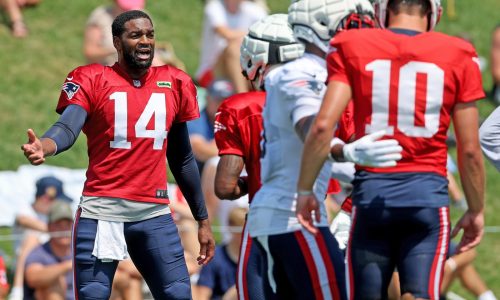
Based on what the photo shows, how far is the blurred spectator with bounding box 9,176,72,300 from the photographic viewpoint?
9.97m

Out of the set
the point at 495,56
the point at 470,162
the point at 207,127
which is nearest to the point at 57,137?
the point at 470,162

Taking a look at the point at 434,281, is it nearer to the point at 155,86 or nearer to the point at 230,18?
the point at 155,86

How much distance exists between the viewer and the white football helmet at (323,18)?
5.64 meters

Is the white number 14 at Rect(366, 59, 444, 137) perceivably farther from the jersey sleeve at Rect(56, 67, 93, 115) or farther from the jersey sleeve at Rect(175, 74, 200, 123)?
the jersey sleeve at Rect(56, 67, 93, 115)

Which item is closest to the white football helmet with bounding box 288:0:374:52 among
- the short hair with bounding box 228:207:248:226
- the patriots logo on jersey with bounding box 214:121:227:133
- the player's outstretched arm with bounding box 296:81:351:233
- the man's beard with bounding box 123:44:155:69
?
the player's outstretched arm with bounding box 296:81:351:233

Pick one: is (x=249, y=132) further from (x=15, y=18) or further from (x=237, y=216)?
(x=15, y=18)

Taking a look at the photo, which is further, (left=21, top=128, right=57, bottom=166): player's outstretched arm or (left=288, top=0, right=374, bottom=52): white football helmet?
(left=21, top=128, right=57, bottom=166): player's outstretched arm

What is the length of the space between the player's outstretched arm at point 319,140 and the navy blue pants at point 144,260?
145 cm

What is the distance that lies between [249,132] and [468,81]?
142 cm

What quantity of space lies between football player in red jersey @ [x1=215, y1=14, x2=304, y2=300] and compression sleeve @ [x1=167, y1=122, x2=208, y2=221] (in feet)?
1.32

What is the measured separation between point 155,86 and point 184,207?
3.90 meters

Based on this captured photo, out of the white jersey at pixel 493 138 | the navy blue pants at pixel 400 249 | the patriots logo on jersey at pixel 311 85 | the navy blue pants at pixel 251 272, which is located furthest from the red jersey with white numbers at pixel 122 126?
the white jersey at pixel 493 138

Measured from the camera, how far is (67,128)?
6266 mm

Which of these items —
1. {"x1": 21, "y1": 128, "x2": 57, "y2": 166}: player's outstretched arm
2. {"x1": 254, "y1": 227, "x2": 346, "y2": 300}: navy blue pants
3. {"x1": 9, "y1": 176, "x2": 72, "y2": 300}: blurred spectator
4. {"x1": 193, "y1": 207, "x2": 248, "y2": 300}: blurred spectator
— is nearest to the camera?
{"x1": 254, "y1": 227, "x2": 346, "y2": 300}: navy blue pants
